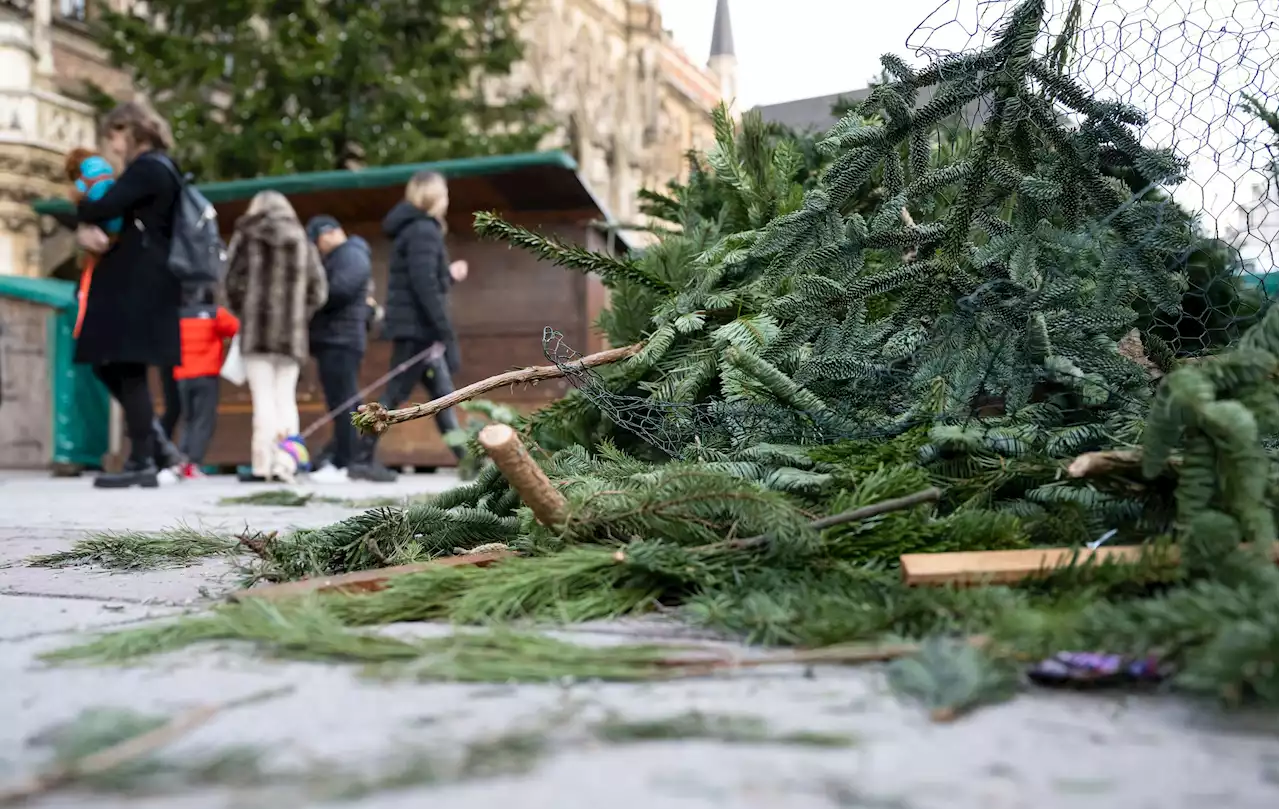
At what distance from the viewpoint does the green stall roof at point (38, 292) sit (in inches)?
441

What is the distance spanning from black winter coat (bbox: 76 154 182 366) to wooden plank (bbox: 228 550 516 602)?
5344 millimetres

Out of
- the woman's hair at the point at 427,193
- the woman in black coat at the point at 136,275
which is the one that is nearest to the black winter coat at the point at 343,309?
the woman's hair at the point at 427,193

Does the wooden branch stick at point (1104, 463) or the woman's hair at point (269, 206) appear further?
the woman's hair at point (269, 206)

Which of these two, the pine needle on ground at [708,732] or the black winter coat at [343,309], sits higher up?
the black winter coat at [343,309]

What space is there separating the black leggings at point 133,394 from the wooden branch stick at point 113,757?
6.32m

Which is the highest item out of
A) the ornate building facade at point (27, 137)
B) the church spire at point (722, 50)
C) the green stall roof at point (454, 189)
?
the church spire at point (722, 50)

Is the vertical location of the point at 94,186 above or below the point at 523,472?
above

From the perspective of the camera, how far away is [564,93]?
40312mm

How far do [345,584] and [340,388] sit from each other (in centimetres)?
680

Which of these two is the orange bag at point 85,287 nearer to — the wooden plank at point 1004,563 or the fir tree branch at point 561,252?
the fir tree branch at point 561,252

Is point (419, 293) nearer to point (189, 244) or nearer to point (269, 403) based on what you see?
point (269, 403)

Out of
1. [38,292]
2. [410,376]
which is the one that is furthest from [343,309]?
[38,292]

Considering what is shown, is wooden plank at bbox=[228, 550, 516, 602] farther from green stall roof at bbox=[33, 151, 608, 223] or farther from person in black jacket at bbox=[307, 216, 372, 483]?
green stall roof at bbox=[33, 151, 608, 223]

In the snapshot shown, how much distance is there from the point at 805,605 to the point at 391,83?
15961 millimetres
